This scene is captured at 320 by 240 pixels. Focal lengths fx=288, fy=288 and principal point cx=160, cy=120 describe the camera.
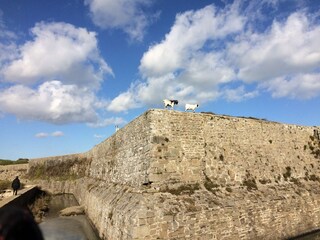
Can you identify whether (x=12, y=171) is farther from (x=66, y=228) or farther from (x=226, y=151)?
(x=226, y=151)

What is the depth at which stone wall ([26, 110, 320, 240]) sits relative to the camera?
1449 centimetres

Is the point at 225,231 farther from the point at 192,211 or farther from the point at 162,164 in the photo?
the point at 162,164

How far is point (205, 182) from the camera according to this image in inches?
683

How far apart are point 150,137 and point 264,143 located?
1015cm

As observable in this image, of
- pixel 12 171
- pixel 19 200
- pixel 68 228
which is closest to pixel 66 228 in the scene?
pixel 68 228

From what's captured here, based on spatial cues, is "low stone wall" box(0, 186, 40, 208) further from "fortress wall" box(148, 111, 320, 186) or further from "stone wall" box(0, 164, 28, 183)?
"stone wall" box(0, 164, 28, 183)

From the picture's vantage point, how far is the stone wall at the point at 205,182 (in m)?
14.5

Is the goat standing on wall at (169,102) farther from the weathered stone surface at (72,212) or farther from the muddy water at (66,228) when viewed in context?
the weathered stone surface at (72,212)

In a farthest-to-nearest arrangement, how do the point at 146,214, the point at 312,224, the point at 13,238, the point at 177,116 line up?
the point at 312,224 → the point at 177,116 → the point at 146,214 → the point at 13,238

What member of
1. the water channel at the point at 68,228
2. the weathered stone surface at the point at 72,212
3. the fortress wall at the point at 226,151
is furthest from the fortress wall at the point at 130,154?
the weathered stone surface at the point at 72,212

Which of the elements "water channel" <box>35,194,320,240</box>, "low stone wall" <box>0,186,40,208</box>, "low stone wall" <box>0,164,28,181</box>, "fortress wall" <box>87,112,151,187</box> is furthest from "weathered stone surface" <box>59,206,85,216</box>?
"low stone wall" <box>0,164,28,181</box>

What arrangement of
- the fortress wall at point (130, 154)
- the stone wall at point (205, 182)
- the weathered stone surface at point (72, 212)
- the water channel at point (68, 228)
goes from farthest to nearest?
the weathered stone surface at point (72, 212), the water channel at point (68, 228), the fortress wall at point (130, 154), the stone wall at point (205, 182)

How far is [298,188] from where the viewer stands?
70.0 feet

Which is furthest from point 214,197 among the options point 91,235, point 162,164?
point 91,235
